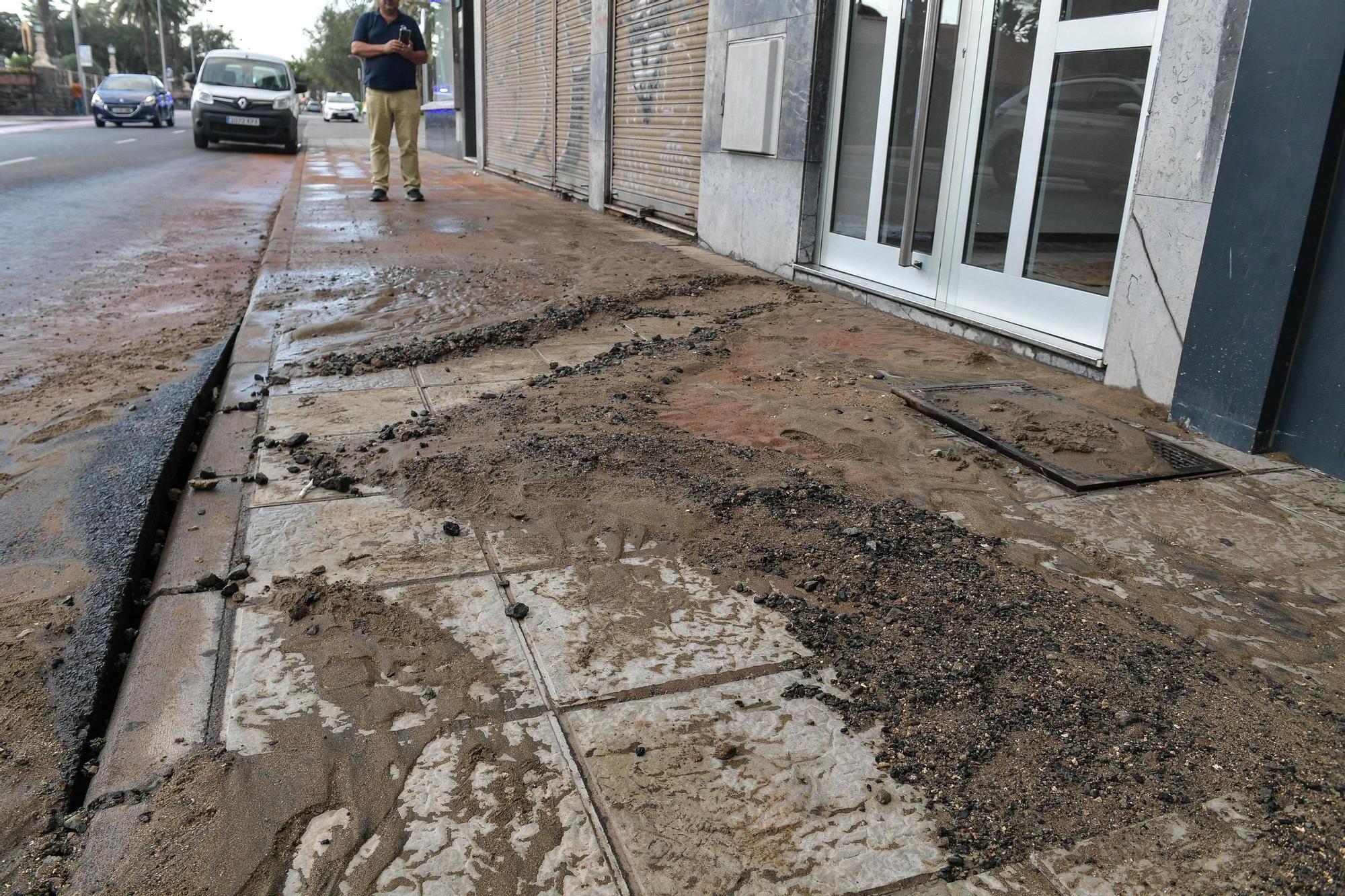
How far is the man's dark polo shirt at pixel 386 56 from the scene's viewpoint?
1052 cm

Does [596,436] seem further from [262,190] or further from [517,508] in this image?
[262,190]

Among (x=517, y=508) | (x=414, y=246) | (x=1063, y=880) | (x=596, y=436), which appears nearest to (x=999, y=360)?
(x=596, y=436)

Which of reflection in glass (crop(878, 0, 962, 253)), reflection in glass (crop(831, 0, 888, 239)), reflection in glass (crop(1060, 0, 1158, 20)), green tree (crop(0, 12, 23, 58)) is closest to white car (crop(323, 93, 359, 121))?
green tree (crop(0, 12, 23, 58))

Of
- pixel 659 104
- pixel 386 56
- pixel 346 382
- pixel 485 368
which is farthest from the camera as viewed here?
pixel 386 56

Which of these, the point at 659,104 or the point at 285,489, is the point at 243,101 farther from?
the point at 285,489

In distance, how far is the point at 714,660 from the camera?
2.28m

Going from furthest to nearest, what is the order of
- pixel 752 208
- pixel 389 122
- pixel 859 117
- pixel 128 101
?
pixel 128 101 → pixel 389 122 → pixel 752 208 → pixel 859 117

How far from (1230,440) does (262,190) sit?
533 inches

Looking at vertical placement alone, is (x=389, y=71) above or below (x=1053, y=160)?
A: above

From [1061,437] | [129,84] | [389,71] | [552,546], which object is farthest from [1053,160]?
[129,84]

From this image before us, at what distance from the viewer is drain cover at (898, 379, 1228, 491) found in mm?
3451

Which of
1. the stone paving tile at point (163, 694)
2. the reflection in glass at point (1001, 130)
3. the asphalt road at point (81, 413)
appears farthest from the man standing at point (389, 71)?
the stone paving tile at point (163, 694)

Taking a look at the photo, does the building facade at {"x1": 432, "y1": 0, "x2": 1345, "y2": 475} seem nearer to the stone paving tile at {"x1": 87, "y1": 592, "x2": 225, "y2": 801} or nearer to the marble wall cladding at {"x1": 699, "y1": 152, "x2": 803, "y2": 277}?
the marble wall cladding at {"x1": 699, "y1": 152, "x2": 803, "y2": 277}

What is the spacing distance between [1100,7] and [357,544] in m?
4.20
